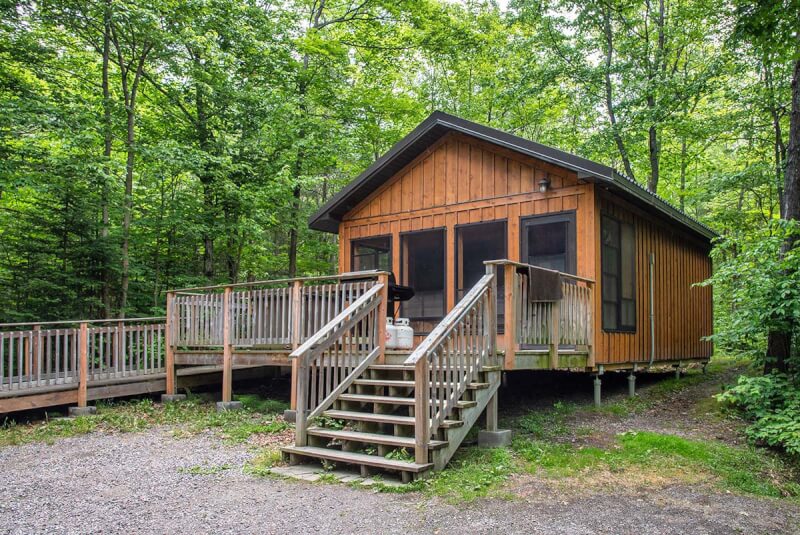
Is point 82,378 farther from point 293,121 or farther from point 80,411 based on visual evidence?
point 293,121

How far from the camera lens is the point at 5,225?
38.5 feet

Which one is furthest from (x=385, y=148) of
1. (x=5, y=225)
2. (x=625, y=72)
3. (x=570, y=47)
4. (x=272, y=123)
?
(x=5, y=225)

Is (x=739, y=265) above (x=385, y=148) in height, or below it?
below

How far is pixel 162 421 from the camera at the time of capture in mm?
8312

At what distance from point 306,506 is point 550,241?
640 centimetres

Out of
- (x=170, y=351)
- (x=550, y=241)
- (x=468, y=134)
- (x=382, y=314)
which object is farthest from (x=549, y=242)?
(x=170, y=351)

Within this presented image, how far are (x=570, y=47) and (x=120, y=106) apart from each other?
39.1 feet

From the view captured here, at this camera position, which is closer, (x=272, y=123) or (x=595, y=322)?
(x=595, y=322)

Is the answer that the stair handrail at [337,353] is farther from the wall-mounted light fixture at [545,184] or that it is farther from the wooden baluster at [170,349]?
the wooden baluster at [170,349]

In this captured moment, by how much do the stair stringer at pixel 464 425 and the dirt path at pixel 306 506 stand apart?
62 cm

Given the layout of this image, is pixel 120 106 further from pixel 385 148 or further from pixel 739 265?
pixel 739 265

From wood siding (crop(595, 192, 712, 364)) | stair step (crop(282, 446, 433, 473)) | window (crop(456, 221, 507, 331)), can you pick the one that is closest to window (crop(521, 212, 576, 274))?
wood siding (crop(595, 192, 712, 364))

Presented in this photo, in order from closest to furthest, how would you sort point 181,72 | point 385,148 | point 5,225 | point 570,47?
1. point 5,225
2. point 181,72
3. point 570,47
4. point 385,148

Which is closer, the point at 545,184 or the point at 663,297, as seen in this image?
the point at 545,184
